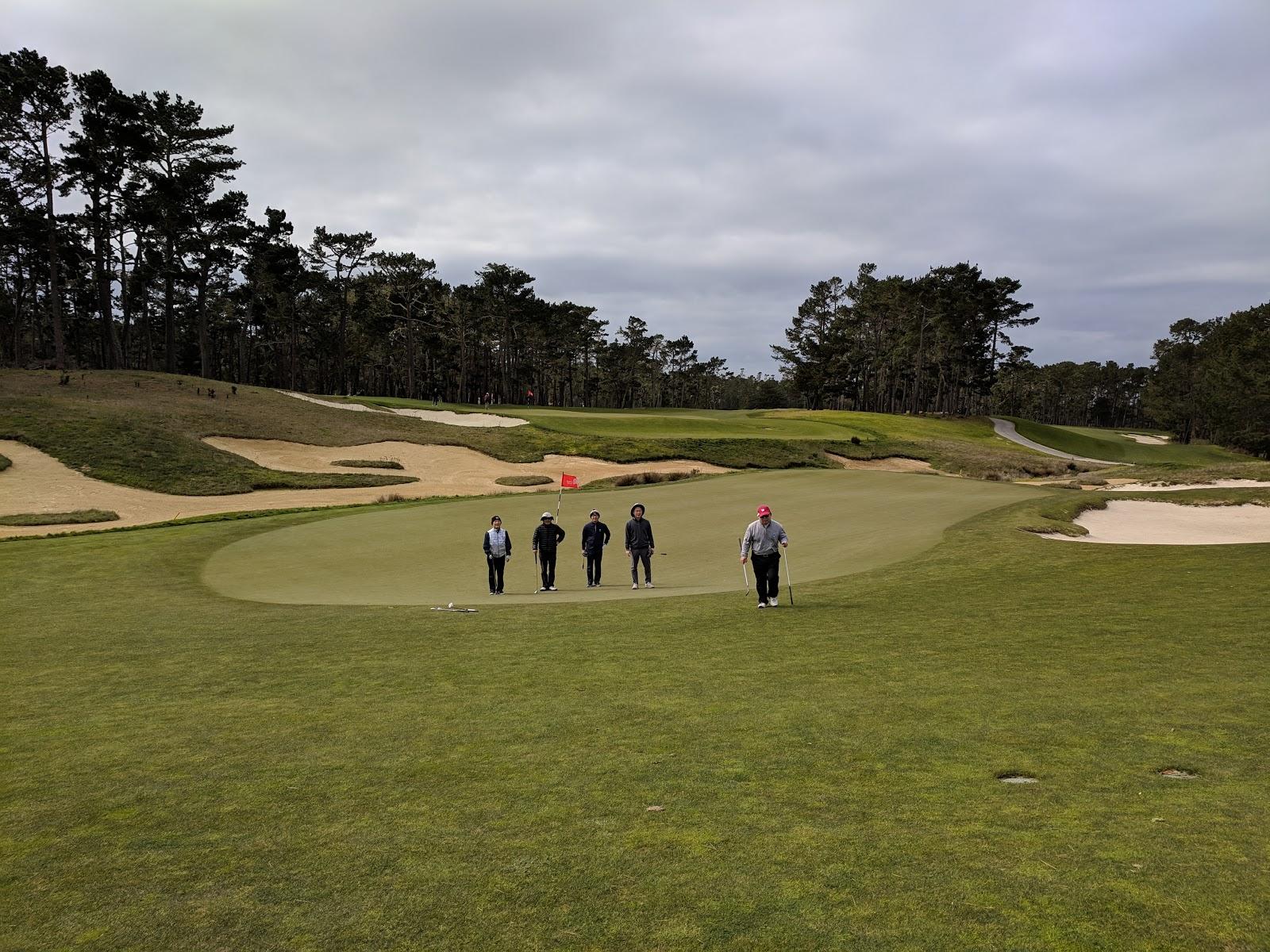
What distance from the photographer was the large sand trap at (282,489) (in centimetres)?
3219

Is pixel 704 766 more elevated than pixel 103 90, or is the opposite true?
pixel 103 90

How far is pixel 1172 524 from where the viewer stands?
75.8 feet

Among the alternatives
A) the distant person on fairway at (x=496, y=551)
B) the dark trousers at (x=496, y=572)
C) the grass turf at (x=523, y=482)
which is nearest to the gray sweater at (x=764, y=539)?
the distant person on fairway at (x=496, y=551)

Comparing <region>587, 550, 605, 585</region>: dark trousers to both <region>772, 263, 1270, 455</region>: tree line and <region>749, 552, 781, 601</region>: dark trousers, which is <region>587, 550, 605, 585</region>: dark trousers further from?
<region>772, 263, 1270, 455</region>: tree line

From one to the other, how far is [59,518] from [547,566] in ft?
74.1

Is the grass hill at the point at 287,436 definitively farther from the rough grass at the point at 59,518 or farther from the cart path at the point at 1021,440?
the cart path at the point at 1021,440

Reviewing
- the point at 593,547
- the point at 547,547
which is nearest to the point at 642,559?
the point at 593,547

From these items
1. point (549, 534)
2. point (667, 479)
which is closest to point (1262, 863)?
point (549, 534)

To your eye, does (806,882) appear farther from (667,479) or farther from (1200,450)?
(1200,450)

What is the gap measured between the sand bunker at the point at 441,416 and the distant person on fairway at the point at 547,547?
1531 inches

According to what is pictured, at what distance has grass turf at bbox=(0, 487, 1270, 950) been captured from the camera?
399cm

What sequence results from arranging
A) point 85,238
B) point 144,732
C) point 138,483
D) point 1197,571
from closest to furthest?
point 144,732
point 1197,571
point 138,483
point 85,238

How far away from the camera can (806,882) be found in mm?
4289

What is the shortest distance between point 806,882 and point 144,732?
6.40 meters
